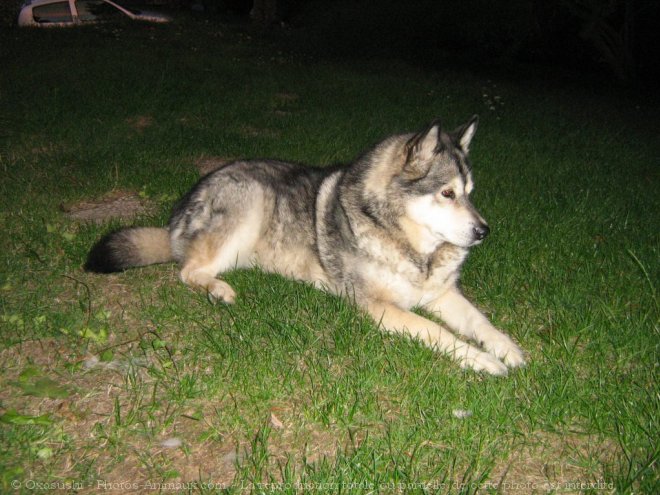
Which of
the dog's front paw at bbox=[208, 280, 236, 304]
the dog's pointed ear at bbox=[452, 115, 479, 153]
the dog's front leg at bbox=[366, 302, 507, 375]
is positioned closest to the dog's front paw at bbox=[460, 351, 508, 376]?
the dog's front leg at bbox=[366, 302, 507, 375]

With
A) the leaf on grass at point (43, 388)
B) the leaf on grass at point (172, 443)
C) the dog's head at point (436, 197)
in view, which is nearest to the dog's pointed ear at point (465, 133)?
the dog's head at point (436, 197)

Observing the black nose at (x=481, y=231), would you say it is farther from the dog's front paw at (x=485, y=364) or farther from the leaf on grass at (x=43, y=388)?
the leaf on grass at (x=43, y=388)

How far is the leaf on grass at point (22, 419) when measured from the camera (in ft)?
8.41

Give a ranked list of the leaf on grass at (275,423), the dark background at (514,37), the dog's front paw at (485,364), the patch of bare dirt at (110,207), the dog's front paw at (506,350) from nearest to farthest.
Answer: the leaf on grass at (275,423) < the dog's front paw at (485,364) < the dog's front paw at (506,350) < the patch of bare dirt at (110,207) < the dark background at (514,37)

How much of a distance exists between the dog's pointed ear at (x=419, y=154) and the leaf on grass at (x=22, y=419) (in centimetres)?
277

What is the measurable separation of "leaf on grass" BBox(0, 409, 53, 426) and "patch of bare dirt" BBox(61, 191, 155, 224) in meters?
2.95

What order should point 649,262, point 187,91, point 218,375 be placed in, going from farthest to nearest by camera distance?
1. point 187,91
2. point 649,262
3. point 218,375

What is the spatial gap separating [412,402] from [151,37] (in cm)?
1494

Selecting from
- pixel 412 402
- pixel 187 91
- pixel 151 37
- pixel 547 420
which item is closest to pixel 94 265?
pixel 412 402

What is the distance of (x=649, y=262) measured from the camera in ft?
14.9

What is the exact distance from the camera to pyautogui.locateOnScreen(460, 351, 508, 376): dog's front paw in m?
3.07

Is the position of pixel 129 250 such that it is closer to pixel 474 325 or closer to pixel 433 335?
pixel 433 335

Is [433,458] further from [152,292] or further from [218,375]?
[152,292]

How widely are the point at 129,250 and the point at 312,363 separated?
6.15ft
